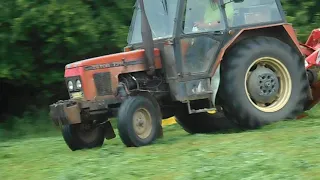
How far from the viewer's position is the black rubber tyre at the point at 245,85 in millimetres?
9359

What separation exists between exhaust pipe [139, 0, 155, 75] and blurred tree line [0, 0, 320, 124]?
16.2 feet

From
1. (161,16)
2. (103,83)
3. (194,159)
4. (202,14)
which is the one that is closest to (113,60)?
(103,83)

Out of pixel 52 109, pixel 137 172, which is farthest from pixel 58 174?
pixel 52 109

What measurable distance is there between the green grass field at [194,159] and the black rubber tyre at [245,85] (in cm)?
30

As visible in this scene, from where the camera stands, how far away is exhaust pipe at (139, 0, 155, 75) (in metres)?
9.02

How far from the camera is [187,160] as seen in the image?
22.6ft

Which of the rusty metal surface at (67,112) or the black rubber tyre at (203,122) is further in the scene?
the black rubber tyre at (203,122)

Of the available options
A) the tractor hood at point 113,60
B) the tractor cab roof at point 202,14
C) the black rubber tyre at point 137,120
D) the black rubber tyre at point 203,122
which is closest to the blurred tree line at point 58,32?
the black rubber tyre at point 203,122

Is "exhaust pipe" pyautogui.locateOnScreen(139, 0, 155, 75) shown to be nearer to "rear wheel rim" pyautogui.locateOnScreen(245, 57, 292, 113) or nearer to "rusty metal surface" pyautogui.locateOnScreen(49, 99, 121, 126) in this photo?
"rusty metal surface" pyautogui.locateOnScreen(49, 99, 121, 126)

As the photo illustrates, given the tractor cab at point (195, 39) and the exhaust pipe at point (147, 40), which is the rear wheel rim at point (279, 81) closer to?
the tractor cab at point (195, 39)

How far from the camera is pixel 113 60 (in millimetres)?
9023

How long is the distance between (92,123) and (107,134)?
0.27m

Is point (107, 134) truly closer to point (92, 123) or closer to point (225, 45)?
point (92, 123)

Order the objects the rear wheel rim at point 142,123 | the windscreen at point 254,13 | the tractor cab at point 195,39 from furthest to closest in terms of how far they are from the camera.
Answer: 1. the windscreen at point 254,13
2. the tractor cab at point 195,39
3. the rear wheel rim at point 142,123
